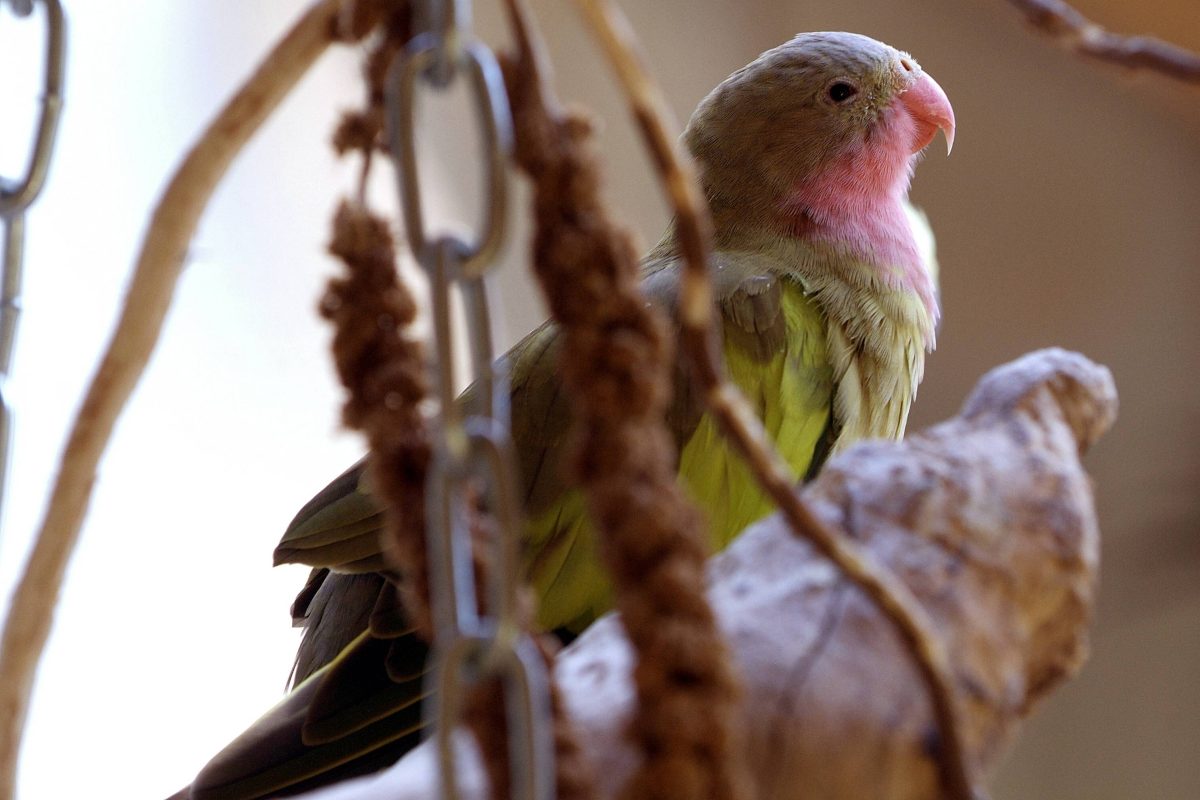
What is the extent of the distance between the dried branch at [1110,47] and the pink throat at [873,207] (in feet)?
2.11

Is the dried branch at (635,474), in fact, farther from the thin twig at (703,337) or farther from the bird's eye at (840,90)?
the bird's eye at (840,90)

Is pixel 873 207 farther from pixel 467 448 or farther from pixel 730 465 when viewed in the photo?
pixel 467 448

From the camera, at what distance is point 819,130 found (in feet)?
3.85

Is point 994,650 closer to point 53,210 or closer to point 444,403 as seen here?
point 444,403

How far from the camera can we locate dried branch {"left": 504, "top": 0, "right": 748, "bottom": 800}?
35cm

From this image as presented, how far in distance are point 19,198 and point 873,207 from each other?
0.86 meters

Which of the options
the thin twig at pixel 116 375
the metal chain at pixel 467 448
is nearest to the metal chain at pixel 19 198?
the thin twig at pixel 116 375

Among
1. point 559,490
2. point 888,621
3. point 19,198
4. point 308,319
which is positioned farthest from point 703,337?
point 308,319

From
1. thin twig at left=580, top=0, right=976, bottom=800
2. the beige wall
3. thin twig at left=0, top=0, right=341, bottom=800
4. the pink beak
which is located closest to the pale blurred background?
the beige wall

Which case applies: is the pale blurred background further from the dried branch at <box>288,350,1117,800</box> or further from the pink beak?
the dried branch at <box>288,350,1117,800</box>

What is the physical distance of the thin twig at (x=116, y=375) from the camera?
455 millimetres

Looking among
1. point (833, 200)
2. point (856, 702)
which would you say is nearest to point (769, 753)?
point (856, 702)

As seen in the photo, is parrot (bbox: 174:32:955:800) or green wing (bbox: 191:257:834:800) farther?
green wing (bbox: 191:257:834:800)

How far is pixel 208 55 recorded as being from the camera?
5.97ft
